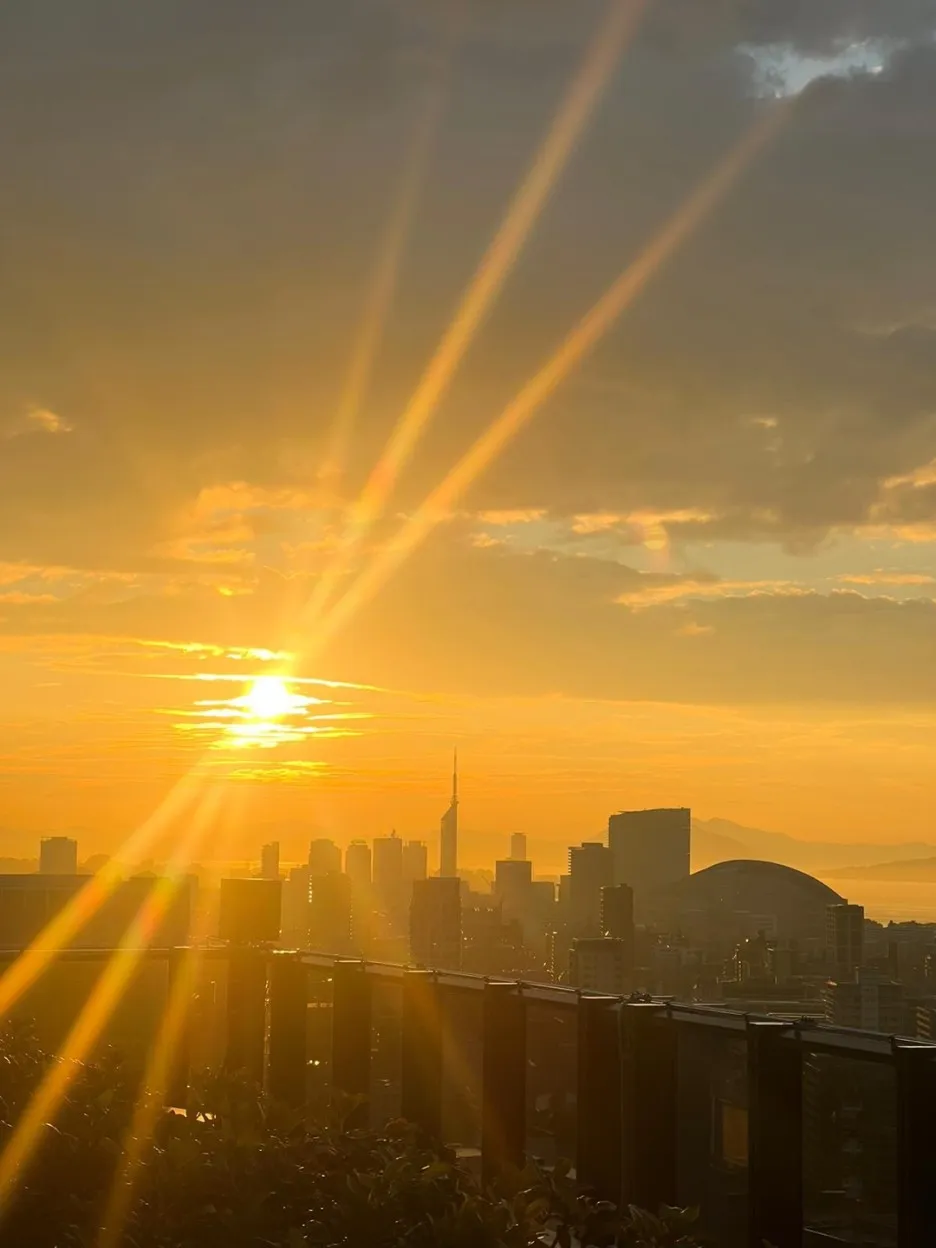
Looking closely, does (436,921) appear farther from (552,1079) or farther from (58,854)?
(552,1079)

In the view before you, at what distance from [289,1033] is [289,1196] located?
1191 cm

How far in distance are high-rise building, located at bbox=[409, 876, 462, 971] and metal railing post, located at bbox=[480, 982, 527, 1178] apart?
137m

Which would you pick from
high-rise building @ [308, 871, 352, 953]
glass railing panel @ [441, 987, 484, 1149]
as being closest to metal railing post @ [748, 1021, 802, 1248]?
glass railing panel @ [441, 987, 484, 1149]

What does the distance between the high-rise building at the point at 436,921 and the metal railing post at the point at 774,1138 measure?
140 m

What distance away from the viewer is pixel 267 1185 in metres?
5.76

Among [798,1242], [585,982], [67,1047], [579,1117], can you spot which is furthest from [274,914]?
[585,982]

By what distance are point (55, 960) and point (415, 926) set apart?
493 ft

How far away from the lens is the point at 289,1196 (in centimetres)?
574

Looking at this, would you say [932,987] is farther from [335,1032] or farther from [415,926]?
[335,1032]

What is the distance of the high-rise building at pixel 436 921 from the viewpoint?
15038 cm

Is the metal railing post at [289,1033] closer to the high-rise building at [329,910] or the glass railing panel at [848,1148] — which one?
the glass railing panel at [848,1148]

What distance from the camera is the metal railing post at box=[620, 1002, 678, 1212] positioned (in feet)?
36.9

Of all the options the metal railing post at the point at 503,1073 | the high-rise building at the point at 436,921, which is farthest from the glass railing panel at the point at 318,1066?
the high-rise building at the point at 436,921

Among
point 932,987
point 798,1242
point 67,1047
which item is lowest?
point 932,987
